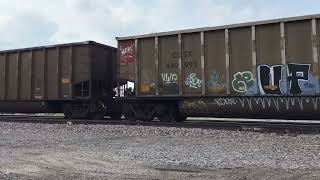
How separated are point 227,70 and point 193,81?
55.5 inches

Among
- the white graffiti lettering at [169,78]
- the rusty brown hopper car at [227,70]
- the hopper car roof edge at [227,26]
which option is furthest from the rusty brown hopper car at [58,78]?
the white graffiti lettering at [169,78]

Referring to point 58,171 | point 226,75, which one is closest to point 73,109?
point 226,75

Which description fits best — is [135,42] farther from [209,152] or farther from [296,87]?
[209,152]

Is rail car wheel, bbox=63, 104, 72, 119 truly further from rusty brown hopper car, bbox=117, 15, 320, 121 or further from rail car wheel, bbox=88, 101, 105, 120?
rusty brown hopper car, bbox=117, 15, 320, 121

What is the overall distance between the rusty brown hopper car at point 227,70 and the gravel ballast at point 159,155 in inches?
81.5

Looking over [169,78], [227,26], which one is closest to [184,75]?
[169,78]

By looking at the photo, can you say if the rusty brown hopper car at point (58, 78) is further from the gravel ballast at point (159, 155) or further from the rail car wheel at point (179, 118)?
the gravel ballast at point (159, 155)

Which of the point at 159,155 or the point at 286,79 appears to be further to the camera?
the point at 286,79

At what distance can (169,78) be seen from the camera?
16.5 meters

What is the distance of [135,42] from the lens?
17375 millimetres

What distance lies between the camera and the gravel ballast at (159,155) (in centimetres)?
665

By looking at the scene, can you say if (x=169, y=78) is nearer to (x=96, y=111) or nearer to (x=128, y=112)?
(x=128, y=112)

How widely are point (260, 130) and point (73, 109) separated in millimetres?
9287

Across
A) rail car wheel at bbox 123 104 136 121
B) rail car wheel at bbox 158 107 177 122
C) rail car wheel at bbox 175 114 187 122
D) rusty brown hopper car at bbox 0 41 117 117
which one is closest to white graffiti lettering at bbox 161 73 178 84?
rail car wheel at bbox 158 107 177 122
